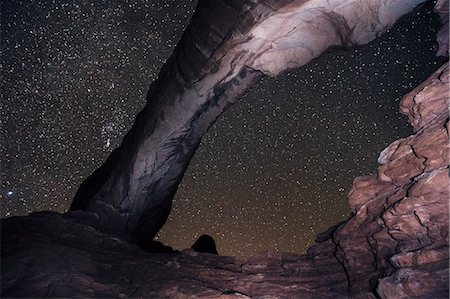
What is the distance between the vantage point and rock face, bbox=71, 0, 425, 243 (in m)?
5.11

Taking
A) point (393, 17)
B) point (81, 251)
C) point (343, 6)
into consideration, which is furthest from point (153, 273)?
point (393, 17)

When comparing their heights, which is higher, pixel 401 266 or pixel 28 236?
pixel 28 236

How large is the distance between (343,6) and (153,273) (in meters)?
4.68

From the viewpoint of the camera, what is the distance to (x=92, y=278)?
13.5 ft

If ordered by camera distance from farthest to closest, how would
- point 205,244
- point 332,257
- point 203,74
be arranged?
1. point 205,244
2. point 203,74
3. point 332,257

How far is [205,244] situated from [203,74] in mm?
4440

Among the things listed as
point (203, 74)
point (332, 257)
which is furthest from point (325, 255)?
point (203, 74)

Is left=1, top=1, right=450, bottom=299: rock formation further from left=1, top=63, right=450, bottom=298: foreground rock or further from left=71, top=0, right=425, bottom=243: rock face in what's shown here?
left=71, top=0, right=425, bottom=243: rock face

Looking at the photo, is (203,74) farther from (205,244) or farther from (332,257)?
(205,244)

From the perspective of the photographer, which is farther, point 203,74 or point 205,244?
point 205,244

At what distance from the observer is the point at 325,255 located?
17.1 ft

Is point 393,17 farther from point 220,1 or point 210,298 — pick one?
point 210,298

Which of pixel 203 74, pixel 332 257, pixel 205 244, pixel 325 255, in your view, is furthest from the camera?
pixel 205 244

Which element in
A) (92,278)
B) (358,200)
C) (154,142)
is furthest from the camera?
(154,142)
